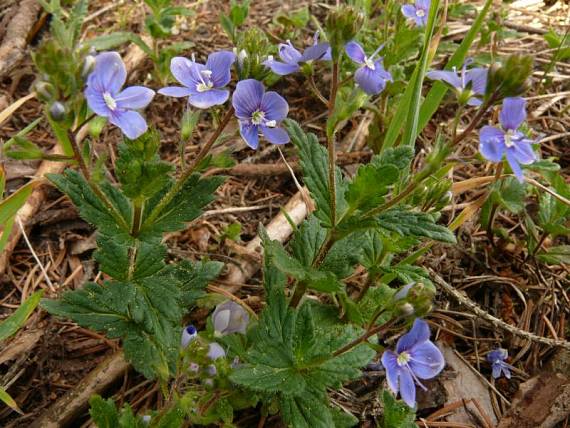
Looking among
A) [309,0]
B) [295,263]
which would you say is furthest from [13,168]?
[309,0]

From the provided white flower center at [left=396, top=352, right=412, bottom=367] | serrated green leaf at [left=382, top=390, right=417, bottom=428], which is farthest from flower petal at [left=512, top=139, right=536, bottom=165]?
serrated green leaf at [left=382, top=390, right=417, bottom=428]

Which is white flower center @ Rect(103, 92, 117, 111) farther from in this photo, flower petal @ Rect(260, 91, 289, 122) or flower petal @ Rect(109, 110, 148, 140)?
flower petal @ Rect(260, 91, 289, 122)

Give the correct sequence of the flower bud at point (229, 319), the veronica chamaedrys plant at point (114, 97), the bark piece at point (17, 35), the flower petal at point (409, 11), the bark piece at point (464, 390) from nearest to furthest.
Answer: the veronica chamaedrys plant at point (114, 97), the flower bud at point (229, 319), the bark piece at point (464, 390), the flower petal at point (409, 11), the bark piece at point (17, 35)

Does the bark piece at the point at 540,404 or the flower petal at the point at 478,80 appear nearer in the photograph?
the flower petal at the point at 478,80

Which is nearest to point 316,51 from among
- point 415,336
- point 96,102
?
point 96,102

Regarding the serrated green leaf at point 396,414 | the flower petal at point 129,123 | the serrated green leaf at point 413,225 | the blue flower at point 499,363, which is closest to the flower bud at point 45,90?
the flower petal at point 129,123

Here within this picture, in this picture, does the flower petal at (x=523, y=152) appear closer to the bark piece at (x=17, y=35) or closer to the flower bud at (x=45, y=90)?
the flower bud at (x=45, y=90)
